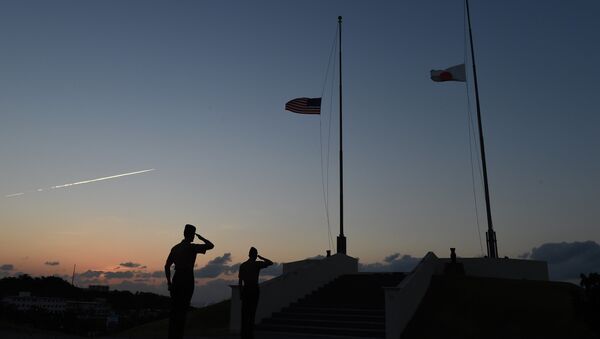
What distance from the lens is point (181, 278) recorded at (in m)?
7.42

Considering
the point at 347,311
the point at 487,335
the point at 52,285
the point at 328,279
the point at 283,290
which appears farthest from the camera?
the point at 52,285

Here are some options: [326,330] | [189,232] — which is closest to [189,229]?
[189,232]

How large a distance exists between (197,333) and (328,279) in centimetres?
716

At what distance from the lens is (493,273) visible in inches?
858

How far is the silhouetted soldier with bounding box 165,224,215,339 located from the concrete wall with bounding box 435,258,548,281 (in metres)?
16.1

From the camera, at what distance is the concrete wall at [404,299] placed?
12.5m

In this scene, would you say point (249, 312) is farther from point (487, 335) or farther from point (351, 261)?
point (351, 261)

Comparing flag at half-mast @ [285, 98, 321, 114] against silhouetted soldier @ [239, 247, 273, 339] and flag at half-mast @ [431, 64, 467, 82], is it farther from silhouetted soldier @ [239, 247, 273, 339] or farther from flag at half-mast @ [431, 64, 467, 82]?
silhouetted soldier @ [239, 247, 273, 339]

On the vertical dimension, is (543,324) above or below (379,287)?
below

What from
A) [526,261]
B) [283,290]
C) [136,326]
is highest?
[526,261]

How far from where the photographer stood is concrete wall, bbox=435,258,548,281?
21656mm

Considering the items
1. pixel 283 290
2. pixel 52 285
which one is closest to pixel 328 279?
pixel 283 290

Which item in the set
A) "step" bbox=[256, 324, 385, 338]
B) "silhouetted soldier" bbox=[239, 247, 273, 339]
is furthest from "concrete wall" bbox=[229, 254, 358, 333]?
"silhouetted soldier" bbox=[239, 247, 273, 339]

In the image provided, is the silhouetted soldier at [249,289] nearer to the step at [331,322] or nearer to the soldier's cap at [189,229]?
the soldier's cap at [189,229]
